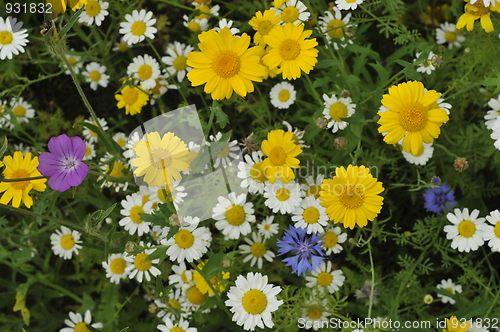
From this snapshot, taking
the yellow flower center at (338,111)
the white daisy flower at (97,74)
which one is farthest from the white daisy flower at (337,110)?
the white daisy flower at (97,74)

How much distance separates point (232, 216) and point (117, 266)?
90 cm

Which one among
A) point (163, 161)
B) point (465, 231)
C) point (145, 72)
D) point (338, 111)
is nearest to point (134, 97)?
point (145, 72)

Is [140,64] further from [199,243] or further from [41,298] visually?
[41,298]

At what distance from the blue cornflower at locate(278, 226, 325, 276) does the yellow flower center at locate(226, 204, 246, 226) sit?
9.7 inches

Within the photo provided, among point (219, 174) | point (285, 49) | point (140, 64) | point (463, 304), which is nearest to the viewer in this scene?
point (285, 49)

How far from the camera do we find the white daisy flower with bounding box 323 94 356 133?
7.55ft

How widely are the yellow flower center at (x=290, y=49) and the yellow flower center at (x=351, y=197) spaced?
672mm

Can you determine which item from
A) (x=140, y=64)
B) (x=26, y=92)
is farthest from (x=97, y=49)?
(x=26, y=92)

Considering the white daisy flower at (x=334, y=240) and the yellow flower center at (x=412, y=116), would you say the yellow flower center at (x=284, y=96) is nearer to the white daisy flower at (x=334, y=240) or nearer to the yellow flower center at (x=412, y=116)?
the white daisy flower at (x=334, y=240)

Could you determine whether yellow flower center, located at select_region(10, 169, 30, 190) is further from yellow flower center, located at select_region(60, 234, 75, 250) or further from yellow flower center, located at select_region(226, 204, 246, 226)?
yellow flower center, located at select_region(226, 204, 246, 226)

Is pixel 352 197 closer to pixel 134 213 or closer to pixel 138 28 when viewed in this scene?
pixel 134 213

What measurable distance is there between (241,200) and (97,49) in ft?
5.97

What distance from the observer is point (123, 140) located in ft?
10.1

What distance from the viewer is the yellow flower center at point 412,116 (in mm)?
1800
